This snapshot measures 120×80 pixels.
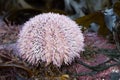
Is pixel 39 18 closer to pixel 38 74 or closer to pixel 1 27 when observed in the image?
pixel 38 74

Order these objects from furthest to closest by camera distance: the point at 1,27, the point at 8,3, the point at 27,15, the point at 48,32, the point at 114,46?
the point at 8,3
the point at 27,15
the point at 1,27
the point at 114,46
the point at 48,32

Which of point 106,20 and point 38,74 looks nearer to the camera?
point 38,74

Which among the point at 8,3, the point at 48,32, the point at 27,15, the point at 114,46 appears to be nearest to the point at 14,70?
the point at 48,32

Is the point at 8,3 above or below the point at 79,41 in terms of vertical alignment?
above

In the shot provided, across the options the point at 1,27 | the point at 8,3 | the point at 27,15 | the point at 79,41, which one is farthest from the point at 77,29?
the point at 8,3

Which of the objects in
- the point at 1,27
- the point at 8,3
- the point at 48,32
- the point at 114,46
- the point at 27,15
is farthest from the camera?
the point at 8,3

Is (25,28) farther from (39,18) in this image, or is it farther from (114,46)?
(114,46)

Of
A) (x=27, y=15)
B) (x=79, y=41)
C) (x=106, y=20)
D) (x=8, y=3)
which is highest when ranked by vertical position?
(x=8, y=3)
